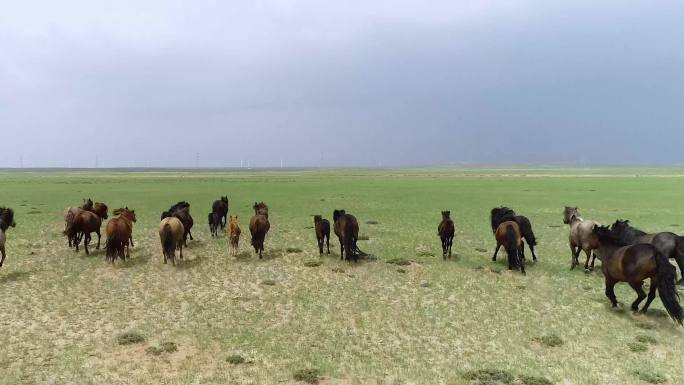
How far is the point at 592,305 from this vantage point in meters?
12.4

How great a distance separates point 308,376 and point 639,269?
9.46 meters

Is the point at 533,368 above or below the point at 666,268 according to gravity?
below

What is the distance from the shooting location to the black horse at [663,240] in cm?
1302

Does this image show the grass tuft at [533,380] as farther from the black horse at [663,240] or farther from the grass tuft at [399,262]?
the grass tuft at [399,262]

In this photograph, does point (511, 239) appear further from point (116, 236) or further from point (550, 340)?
point (116, 236)

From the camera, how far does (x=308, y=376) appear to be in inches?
336

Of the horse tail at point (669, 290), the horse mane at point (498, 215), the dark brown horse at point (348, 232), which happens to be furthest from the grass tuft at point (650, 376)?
the dark brown horse at point (348, 232)

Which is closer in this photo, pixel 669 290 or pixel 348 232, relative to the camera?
pixel 669 290

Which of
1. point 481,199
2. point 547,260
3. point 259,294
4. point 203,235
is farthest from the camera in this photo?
point 481,199

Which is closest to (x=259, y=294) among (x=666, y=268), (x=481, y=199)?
(x=666, y=268)

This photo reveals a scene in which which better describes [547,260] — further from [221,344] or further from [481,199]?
[481,199]

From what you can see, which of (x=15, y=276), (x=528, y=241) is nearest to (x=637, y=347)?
(x=528, y=241)

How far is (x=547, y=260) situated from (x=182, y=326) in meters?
14.7

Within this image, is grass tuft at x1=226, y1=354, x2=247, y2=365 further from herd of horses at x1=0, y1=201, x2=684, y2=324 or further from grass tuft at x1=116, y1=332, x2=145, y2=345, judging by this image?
herd of horses at x1=0, y1=201, x2=684, y2=324
